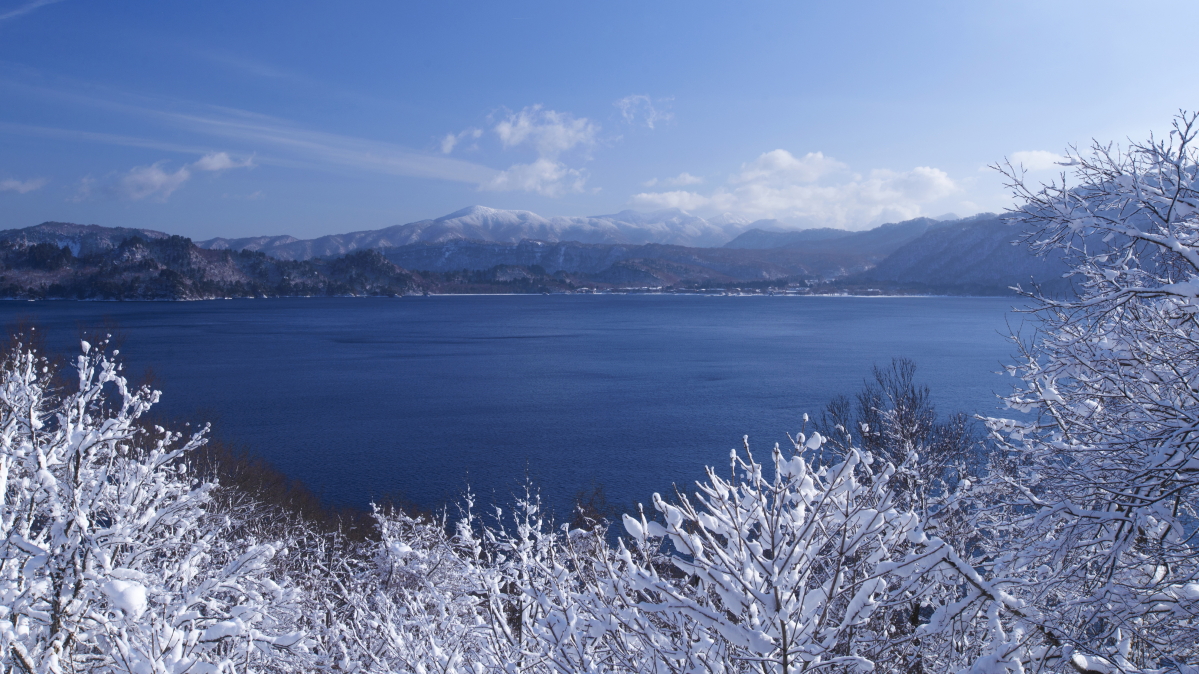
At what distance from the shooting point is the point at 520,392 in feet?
122

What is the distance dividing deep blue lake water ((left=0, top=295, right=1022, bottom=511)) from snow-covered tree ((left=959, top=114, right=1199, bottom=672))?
14399mm

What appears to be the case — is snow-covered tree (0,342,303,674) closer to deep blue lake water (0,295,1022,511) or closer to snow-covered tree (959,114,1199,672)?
snow-covered tree (959,114,1199,672)

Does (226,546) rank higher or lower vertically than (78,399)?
lower

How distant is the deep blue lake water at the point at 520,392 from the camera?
23.1 m

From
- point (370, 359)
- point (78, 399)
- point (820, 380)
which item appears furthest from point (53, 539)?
point (370, 359)

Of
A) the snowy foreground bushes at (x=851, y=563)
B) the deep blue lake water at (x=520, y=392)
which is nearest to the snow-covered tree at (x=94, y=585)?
the snowy foreground bushes at (x=851, y=563)

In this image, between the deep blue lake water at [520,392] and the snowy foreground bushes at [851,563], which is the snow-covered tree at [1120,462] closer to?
the snowy foreground bushes at [851,563]

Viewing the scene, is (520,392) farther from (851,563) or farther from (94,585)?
(851,563)

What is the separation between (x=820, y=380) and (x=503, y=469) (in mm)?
22247

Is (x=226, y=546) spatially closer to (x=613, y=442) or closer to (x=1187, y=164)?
(x=1187, y=164)

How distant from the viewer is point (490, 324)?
86.8m

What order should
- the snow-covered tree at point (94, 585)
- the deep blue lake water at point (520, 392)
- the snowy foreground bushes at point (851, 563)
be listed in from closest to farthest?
the snowy foreground bushes at point (851, 563)
the snow-covered tree at point (94, 585)
the deep blue lake water at point (520, 392)

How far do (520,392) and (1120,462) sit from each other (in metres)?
34.4

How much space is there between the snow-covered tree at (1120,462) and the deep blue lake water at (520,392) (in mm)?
14399
